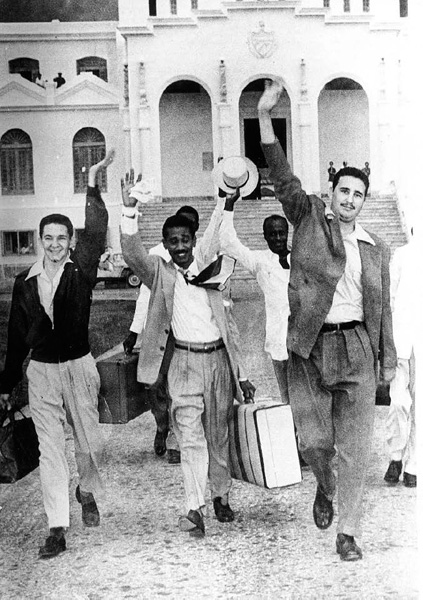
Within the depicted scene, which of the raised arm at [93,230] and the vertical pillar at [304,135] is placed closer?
the raised arm at [93,230]

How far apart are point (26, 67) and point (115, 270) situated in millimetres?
1189

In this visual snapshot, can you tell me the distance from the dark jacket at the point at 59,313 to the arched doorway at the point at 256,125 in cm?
83

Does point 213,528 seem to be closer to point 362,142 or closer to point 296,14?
point 362,142

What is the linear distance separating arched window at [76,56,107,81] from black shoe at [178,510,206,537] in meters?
2.44

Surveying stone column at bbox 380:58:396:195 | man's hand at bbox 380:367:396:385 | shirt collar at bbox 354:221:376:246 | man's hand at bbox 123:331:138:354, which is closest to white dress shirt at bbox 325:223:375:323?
shirt collar at bbox 354:221:376:246

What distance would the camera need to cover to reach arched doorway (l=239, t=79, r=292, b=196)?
168 inches

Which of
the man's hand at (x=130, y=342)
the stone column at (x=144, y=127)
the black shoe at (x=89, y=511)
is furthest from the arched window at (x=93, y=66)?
the black shoe at (x=89, y=511)

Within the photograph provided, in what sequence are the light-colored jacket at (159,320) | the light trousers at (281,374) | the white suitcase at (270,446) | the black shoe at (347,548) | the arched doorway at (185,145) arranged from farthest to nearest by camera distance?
the light trousers at (281,374) → the arched doorway at (185,145) → the light-colored jacket at (159,320) → the white suitcase at (270,446) → the black shoe at (347,548)

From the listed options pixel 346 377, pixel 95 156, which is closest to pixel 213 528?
pixel 346 377

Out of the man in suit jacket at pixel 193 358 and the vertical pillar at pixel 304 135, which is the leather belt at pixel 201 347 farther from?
the vertical pillar at pixel 304 135

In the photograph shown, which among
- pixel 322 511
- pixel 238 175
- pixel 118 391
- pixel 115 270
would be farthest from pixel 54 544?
pixel 238 175

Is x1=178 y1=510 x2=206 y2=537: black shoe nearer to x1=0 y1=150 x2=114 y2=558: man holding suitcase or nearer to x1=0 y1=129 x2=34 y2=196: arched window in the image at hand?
x1=0 y1=150 x2=114 y2=558: man holding suitcase

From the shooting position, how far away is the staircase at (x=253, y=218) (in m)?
4.17

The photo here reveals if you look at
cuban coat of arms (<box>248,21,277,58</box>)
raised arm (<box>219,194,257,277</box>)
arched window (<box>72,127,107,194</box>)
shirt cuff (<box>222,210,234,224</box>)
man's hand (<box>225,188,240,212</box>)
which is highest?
cuban coat of arms (<box>248,21,277,58</box>)
